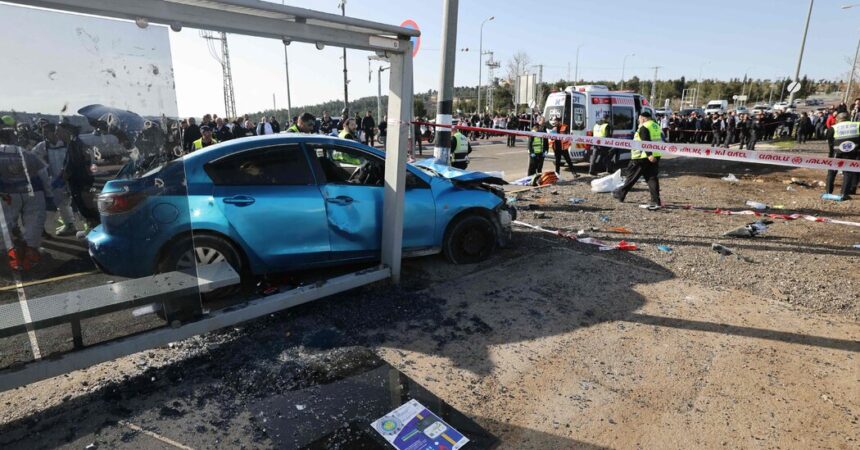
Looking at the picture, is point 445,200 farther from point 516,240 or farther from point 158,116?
point 158,116

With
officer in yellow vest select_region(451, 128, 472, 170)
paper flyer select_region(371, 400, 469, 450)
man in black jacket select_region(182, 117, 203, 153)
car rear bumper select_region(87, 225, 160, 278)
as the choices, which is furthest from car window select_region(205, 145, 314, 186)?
man in black jacket select_region(182, 117, 203, 153)

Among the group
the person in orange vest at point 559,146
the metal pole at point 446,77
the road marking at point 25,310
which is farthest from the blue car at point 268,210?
the person in orange vest at point 559,146

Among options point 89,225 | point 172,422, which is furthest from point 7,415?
point 89,225

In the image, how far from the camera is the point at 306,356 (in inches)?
138

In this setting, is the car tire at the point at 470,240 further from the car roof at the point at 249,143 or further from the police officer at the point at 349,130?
the police officer at the point at 349,130

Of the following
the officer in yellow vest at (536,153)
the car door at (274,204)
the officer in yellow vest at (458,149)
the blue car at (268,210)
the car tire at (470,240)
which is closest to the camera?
the blue car at (268,210)

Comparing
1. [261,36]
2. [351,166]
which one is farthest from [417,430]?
[351,166]

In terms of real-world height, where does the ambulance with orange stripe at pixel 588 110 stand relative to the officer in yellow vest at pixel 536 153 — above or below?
above

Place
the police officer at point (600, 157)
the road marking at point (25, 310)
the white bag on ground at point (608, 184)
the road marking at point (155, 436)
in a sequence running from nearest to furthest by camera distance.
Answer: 1. the road marking at point (155, 436)
2. the road marking at point (25, 310)
3. the white bag on ground at point (608, 184)
4. the police officer at point (600, 157)

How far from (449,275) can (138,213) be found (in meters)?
3.03

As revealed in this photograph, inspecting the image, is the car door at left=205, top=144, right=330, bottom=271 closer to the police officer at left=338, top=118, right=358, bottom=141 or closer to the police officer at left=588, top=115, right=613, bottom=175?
the police officer at left=338, top=118, right=358, bottom=141

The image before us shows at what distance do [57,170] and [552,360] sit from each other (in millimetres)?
3596

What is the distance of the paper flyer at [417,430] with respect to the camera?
261 centimetres

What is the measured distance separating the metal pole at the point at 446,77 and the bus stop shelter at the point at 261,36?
3245 mm
